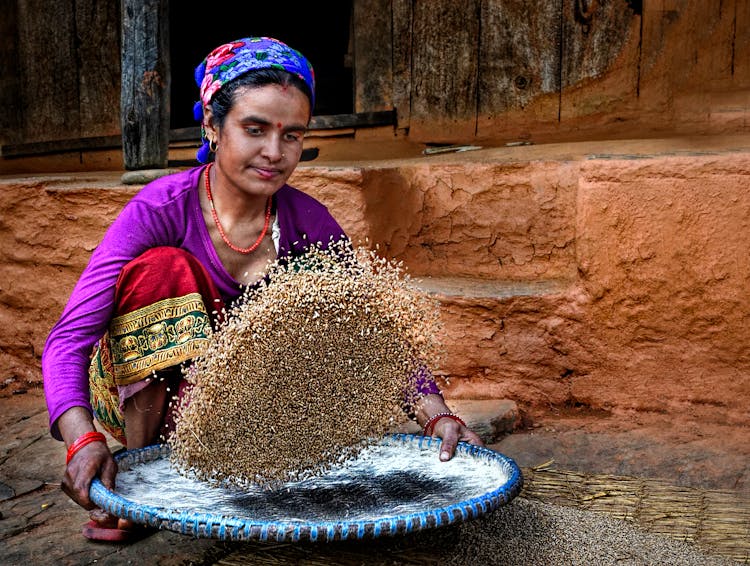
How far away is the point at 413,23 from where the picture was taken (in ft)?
13.8

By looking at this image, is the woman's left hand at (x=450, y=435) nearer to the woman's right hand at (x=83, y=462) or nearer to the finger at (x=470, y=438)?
the finger at (x=470, y=438)

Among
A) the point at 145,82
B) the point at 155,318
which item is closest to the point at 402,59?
the point at 145,82

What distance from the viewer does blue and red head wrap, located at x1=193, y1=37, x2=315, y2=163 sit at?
2.02m

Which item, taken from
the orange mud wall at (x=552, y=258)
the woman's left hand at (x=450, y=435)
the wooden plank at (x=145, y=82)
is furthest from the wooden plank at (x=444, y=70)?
the woman's left hand at (x=450, y=435)

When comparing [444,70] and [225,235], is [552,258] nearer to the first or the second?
[444,70]

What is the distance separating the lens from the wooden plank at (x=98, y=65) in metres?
4.93

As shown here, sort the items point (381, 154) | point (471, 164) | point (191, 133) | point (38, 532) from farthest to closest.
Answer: point (191, 133) < point (381, 154) < point (471, 164) < point (38, 532)

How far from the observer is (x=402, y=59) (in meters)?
4.25

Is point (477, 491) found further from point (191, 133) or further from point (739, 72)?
point (191, 133)

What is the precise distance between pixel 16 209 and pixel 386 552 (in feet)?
8.24

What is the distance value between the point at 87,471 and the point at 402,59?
3007 mm

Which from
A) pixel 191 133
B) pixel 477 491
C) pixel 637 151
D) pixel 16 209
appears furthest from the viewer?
pixel 191 133

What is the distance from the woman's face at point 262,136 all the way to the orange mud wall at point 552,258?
3.77 ft

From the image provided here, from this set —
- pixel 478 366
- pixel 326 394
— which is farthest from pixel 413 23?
pixel 326 394
